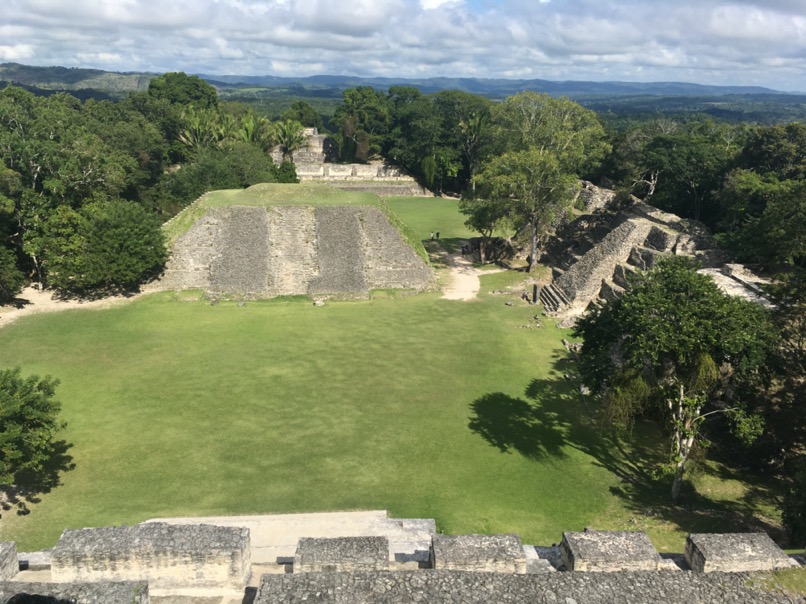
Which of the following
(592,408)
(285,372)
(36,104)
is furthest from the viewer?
(36,104)

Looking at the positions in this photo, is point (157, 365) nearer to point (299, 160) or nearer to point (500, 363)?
point (500, 363)

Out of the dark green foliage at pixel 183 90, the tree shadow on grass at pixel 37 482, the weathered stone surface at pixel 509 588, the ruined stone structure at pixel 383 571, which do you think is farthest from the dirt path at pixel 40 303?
the dark green foliage at pixel 183 90

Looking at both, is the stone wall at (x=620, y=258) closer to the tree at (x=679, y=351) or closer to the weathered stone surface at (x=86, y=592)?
the tree at (x=679, y=351)

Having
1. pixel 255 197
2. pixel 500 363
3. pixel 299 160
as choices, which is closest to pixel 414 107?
pixel 299 160

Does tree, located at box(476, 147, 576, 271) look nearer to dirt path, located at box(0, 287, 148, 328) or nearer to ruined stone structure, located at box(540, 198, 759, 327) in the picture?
ruined stone structure, located at box(540, 198, 759, 327)

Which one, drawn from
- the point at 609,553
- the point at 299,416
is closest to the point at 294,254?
the point at 299,416

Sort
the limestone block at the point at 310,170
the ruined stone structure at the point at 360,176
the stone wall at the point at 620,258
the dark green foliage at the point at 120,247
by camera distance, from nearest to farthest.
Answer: the dark green foliage at the point at 120,247, the stone wall at the point at 620,258, the ruined stone structure at the point at 360,176, the limestone block at the point at 310,170

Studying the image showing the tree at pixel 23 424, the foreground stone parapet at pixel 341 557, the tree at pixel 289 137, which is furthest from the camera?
the tree at pixel 289 137
